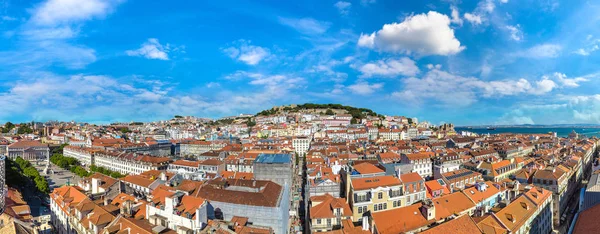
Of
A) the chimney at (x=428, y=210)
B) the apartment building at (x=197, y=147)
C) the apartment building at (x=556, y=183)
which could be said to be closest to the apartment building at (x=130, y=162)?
the apartment building at (x=197, y=147)

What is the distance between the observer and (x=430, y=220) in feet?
78.4

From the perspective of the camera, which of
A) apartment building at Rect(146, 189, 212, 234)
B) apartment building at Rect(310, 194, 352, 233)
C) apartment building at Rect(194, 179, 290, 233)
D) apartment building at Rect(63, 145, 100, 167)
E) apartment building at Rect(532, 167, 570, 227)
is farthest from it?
apartment building at Rect(63, 145, 100, 167)

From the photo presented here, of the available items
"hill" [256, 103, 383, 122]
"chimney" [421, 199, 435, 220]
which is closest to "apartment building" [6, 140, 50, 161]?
"chimney" [421, 199, 435, 220]

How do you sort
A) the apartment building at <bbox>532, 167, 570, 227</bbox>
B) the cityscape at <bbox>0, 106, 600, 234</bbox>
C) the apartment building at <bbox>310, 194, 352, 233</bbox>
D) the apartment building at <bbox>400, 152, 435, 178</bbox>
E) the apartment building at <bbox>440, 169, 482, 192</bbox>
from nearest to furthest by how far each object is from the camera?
the cityscape at <bbox>0, 106, 600, 234</bbox>, the apartment building at <bbox>310, 194, 352, 233</bbox>, the apartment building at <bbox>440, 169, 482, 192</bbox>, the apartment building at <bbox>532, 167, 570, 227</bbox>, the apartment building at <bbox>400, 152, 435, 178</bbox>

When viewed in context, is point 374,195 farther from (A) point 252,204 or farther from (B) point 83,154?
(B) point 83,154

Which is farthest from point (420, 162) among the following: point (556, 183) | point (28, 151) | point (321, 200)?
point (28, 151)

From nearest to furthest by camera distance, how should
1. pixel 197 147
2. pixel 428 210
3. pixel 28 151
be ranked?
pixel 428 210 < pixel 28 151 < pixel 197 147

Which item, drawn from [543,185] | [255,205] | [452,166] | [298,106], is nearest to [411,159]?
[452,166]

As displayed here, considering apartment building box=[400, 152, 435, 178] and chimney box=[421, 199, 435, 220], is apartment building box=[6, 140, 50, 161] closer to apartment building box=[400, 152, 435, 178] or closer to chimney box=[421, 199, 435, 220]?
apartment building box=[400, 152, 435, 178]

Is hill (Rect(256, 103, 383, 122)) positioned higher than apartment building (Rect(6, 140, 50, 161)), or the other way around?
hill (Rect(256, 103, 383, 122))

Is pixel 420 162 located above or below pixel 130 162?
above

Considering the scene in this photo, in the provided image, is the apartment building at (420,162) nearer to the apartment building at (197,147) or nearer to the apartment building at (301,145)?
the apartment building at (301,145)

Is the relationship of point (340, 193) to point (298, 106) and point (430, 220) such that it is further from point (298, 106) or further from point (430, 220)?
point (298, 106)

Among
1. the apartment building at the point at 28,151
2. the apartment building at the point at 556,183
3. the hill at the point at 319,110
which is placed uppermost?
the hill at the point at 319,110
